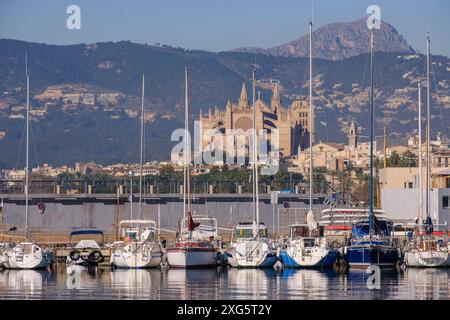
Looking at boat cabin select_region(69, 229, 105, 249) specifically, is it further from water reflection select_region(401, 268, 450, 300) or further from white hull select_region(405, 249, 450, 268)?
water reflection select_region(401, 268, 450, 300)

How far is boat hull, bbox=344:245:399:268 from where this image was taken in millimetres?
49812

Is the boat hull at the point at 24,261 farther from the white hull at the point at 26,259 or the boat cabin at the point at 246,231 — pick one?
the boat cabin at the point at 246,231

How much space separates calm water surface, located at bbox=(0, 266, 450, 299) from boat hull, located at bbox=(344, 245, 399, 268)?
3.36 feet

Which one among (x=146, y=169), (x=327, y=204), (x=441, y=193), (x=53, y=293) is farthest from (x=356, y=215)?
(x=146, y=169)

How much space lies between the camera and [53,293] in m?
39.4

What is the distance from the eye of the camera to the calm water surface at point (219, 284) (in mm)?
38188

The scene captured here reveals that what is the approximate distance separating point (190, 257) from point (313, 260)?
15.3ft

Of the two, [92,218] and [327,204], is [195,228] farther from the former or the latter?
[92,218]

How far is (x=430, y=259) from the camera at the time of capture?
165 feet

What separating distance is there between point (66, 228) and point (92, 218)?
2.64 meters

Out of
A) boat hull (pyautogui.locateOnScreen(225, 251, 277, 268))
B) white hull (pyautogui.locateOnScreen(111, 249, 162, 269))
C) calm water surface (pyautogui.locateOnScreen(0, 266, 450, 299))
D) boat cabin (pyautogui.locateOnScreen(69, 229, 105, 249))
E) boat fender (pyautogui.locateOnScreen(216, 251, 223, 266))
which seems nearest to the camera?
calm water surface (pyautogui.locateOnScreen(0, 266, 450, 299))

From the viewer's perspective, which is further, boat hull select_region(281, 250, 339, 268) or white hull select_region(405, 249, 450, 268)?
boat hull select_region(281, 250, 339, 268)

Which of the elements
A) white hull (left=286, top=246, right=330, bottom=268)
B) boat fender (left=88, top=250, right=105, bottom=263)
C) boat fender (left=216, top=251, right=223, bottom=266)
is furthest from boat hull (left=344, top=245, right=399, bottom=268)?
boat fender (left=88, top=250, right=105, bottom=263)

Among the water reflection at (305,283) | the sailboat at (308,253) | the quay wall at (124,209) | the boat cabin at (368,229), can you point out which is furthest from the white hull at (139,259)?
the quay wall at (124,209)
